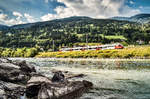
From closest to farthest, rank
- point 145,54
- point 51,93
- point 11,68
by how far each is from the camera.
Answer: point 51,93 → point 11,68 → point 145,54

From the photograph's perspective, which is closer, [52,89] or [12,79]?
[52,89]

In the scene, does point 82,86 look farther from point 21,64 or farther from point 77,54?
point 77,54

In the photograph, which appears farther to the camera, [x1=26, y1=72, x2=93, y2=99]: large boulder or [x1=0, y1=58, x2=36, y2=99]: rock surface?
[x1=0, y1=58, x2=36, y2=99]: rock surface

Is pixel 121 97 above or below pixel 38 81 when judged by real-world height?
below

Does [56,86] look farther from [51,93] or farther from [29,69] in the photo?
[29,69]

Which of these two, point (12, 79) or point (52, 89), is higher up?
point (52, 89)

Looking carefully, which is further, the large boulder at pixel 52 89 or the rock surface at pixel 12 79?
the rock surface at pixel 12 79

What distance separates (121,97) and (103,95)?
5.88 ft

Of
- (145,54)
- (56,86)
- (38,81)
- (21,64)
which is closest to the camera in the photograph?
(56,86)

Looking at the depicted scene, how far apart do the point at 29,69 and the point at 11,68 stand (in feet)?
23.4

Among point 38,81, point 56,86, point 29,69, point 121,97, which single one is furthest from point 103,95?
point 29,69

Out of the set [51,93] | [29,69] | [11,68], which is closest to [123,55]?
[29,69]

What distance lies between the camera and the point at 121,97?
47.6 feet

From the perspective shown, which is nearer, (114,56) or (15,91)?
(15,91)
